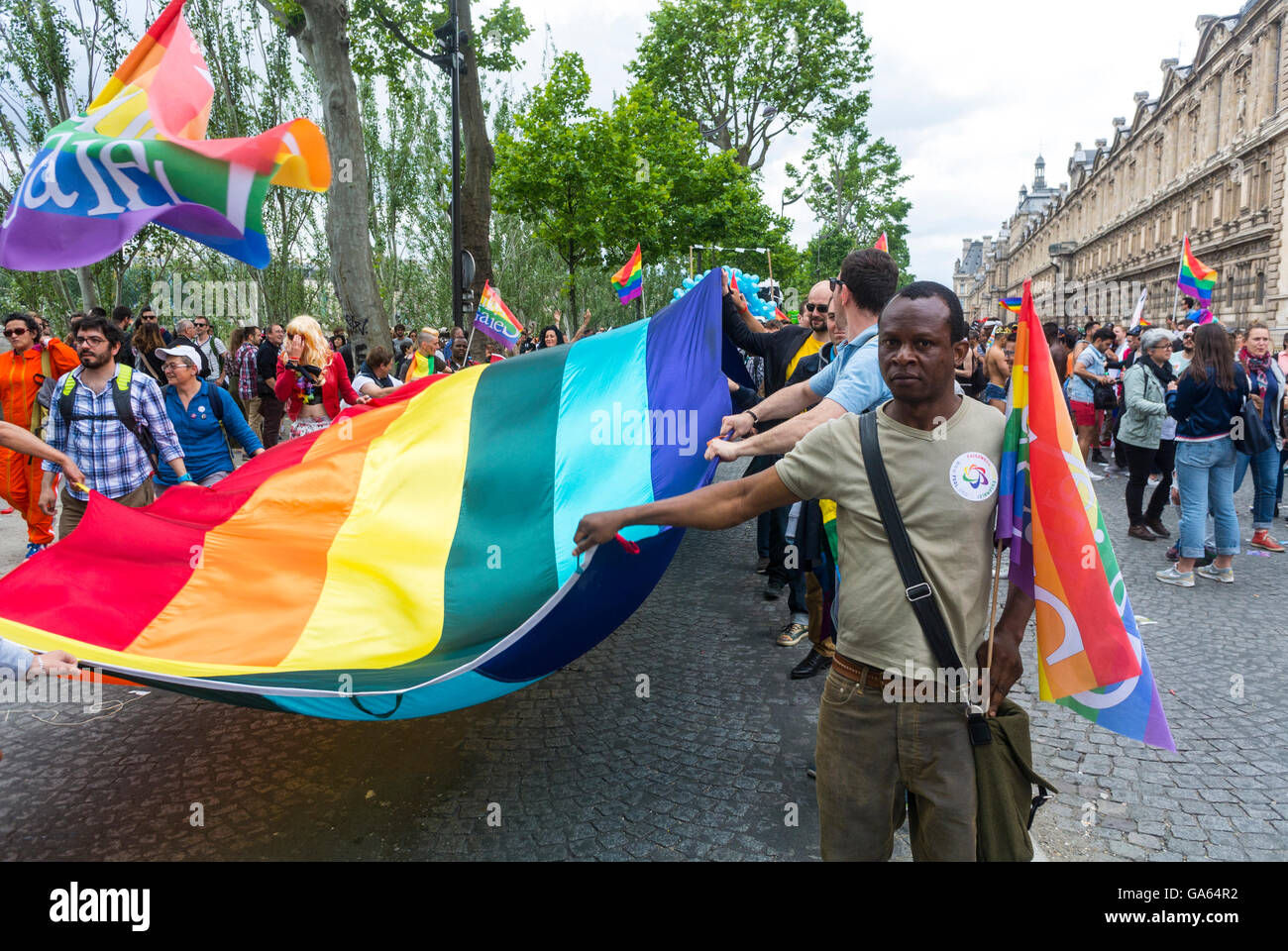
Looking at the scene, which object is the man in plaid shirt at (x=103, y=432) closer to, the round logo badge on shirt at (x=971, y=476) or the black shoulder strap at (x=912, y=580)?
the black shoulder strap at (x=912, y=580)

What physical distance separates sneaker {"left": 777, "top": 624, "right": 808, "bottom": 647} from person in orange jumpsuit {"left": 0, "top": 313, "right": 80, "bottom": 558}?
5.91m

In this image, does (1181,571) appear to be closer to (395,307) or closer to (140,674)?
(140,674)

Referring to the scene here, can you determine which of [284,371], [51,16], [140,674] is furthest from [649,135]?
[140,674]

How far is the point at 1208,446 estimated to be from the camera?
6.50 m

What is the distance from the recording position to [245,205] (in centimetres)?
400

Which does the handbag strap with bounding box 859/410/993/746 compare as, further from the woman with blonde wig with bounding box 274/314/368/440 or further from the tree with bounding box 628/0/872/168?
the tree with bounding box 628/0/872/168

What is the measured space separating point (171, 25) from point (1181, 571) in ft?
27.1

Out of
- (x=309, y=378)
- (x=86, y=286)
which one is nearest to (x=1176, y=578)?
(x=309, y=378)

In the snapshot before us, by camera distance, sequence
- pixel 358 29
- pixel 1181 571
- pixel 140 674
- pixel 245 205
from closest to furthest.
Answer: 1. pixel 140 674
2. pixel 245 205
3. pixel 1181 571
4. pixel 358 29

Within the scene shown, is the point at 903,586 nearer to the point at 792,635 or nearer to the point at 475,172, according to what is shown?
the point at 792,635

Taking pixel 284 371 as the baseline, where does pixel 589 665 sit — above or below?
below

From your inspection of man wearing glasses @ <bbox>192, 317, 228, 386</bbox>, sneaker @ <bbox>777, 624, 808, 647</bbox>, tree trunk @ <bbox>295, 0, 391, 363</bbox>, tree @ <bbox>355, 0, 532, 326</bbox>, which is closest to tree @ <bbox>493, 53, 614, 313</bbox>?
tree @ <bbox>355, 0, 532, 326</bbox>

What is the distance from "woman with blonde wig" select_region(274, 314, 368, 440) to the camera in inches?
270

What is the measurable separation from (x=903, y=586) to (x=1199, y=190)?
54.4 m
